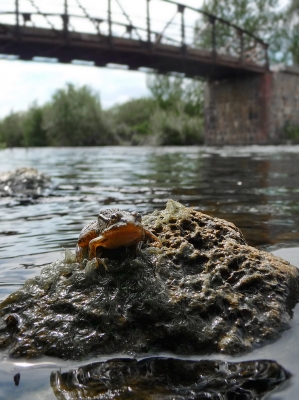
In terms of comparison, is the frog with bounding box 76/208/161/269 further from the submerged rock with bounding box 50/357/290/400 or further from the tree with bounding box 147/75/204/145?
the tree with bounding box 147/75/204/145

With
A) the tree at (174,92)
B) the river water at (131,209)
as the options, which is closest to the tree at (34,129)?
the tree at (174,92)

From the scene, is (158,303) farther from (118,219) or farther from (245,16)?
(245,16)

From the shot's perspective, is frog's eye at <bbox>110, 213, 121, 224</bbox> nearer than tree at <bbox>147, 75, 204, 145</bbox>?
Yes

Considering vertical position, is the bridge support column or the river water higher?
the bridge support column

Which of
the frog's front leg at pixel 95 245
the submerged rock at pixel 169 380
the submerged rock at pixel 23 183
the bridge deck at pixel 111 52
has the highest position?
the bridge deck at pixel 111 52

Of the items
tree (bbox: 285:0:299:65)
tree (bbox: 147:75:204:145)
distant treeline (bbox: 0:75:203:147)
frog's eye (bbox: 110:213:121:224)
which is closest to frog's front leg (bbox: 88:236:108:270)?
frog's eye (bbox: 110:213:121:224)

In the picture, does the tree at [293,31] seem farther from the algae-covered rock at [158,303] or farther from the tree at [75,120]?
the algae-covered rock at [158,303]

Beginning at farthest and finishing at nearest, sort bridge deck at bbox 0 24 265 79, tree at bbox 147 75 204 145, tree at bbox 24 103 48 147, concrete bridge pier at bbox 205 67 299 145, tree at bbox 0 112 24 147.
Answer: tree at bbox 0 112 24 147 → tree at bbox 24 103 48 147 → tree at bbox 147 75 204 145 → concrete bridge pier at bbox 205 67 299 145 → bridge deck at bbox 0 24 265 79
